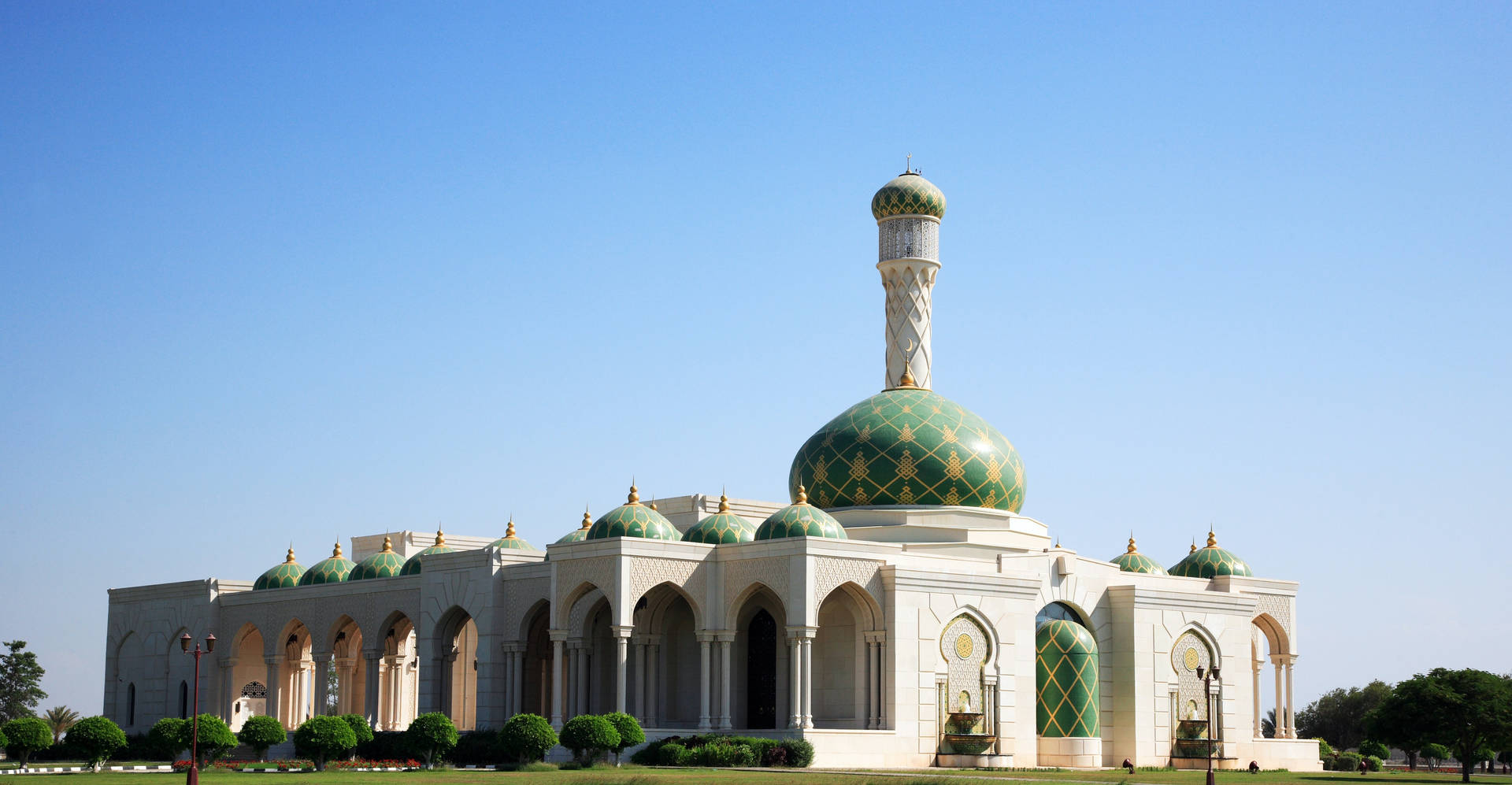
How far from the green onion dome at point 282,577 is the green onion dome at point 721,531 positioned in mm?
13329

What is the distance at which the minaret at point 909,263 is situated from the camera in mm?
47656

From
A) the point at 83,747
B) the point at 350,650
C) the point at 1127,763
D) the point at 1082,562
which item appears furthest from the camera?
the point at 350,650

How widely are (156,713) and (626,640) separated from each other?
18.0m

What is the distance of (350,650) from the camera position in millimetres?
49625

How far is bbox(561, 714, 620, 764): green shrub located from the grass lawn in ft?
3.46

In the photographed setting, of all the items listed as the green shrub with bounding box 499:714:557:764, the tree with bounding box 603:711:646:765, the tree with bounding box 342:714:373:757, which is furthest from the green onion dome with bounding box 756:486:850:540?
the tree with bounding box 342:714:373:757

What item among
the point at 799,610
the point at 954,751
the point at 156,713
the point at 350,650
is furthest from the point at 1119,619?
the point at 156,713

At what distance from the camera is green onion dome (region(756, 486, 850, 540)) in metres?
39.2

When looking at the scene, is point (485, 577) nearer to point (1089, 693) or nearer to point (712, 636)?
point (712, 636)

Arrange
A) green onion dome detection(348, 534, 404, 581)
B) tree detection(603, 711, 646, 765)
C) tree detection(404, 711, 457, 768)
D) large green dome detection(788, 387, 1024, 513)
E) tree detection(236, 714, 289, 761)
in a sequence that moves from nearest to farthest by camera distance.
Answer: tree detection(603, 711, 646, 765), tree detection(404, 711, 457, 768), tree detection(236, 714, 289, 761), large green dome detection(788, 387, 1024, 513), green onion dome detection(348, 534, 404, 581)

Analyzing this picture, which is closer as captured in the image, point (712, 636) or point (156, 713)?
point (712, 636)

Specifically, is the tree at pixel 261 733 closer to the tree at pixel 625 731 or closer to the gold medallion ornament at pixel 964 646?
the tree at pixel 625 731

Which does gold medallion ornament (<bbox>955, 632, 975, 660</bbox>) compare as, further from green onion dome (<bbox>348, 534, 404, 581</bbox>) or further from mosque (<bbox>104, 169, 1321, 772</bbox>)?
green onion dome (<bbox>348, 534, 404, 581</bbox>)

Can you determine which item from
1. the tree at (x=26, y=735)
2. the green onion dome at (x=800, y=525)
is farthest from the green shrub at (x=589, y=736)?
the tree at (x=26, y=735)
